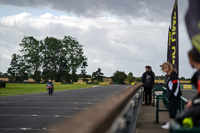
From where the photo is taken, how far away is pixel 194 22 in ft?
9.23

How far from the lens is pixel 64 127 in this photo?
1.68 m

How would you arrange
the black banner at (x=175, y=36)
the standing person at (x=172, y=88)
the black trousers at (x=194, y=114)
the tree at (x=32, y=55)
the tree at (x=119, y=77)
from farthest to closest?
the tree at (x=119, y=77)
the tree at (x=32, y=55)
the black banner at (x=175, y=36)
the standing person at (x=172, y=88)
the black trousers at (x=194, y=114)

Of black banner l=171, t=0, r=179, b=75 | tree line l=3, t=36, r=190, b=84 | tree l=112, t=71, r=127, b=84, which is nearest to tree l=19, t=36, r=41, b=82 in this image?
tree line l=3, t=36, r=190, b=84

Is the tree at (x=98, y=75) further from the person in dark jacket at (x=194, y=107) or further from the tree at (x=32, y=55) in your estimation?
the person in dark jacket at (x=194, y=107)

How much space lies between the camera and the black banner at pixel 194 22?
274cm

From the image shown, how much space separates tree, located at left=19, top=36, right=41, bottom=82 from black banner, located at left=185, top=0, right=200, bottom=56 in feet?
344

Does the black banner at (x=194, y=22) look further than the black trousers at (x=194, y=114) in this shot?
No

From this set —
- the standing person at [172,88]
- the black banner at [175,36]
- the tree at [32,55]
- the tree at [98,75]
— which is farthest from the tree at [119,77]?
the standing person at [172,88]

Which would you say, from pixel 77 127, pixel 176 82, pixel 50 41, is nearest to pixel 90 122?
pixel 77 127

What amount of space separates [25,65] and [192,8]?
347ft

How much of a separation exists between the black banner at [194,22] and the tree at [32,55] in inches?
4133

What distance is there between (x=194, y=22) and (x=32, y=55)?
4149 inches

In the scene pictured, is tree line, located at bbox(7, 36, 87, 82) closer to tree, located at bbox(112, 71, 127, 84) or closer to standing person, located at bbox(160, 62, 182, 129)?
tree, located at bbox(112, 71, 127, 84)

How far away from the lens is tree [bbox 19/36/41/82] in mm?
106250
